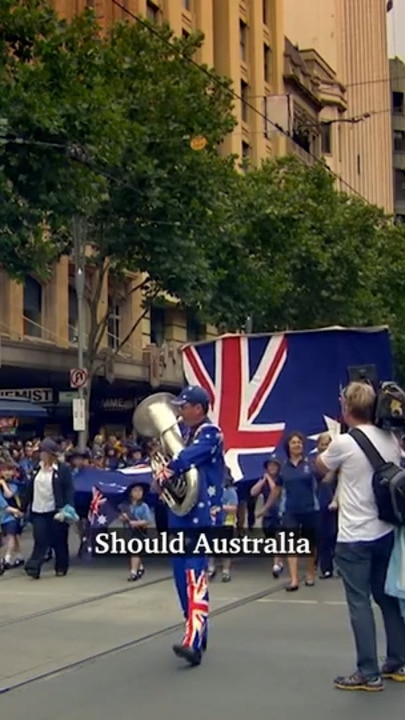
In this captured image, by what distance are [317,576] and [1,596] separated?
11.9 feet

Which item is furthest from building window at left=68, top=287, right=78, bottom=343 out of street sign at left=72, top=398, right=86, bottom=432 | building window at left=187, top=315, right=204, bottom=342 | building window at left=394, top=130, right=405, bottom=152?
building window at left=394, top=130, right=405, bottom=152

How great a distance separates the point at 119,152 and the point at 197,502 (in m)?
8.67

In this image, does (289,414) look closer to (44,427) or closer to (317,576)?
(317,576)

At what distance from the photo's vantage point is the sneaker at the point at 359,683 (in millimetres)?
7035

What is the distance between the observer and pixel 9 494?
52.0ft

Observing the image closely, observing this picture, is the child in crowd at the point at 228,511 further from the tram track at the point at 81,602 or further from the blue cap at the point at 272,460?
the tram track at the point at 81,602

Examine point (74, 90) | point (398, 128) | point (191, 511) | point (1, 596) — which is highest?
point (398, 128)

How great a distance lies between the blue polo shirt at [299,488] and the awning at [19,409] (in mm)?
13696

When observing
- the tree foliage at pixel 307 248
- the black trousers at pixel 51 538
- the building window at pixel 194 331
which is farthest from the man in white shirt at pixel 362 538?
the building window at pixel 194 331

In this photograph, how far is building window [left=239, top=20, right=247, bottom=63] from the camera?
47.3 m

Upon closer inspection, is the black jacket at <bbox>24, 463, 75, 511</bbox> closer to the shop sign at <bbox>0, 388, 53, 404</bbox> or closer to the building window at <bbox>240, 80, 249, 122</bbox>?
the shop sign at <bbox>0, 388, 53, 404</bbox>

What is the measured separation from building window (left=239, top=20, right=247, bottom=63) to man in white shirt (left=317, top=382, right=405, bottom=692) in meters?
41.9

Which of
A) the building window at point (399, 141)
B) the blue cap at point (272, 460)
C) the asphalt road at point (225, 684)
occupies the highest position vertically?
the building window at point (399, 141)

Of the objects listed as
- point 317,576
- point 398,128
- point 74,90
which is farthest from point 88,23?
point 398,128
